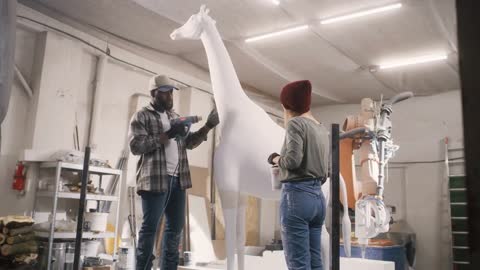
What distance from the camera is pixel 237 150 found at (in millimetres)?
2281

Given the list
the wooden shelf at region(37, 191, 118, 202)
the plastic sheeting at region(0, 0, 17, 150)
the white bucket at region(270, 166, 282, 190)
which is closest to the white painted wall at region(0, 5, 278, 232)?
the wooden shelf at region(37, 191, 118, 202)

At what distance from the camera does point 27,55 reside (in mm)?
3736

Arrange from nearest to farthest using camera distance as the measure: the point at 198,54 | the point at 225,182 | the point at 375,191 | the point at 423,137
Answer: the point at 225,182
the point at 375,191
the point at 198,54
the point at 423,137

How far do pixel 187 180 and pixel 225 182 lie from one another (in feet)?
0.70

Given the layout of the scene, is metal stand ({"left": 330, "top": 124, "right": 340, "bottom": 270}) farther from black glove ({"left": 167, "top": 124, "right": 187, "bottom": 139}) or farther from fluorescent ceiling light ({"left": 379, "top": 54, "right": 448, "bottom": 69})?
fluorescent ceiling light ({"left": 379, "top": 54, "right": 448, "bottom": 69})

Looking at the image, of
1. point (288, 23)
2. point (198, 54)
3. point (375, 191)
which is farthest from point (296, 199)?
point (198, 54)

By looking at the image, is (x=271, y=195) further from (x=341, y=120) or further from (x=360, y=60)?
(x=341, y=120)

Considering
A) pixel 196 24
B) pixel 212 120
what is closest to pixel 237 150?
pixel 212 120

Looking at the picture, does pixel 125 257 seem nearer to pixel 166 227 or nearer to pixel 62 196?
pixel 62 196

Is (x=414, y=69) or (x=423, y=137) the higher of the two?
(x=414, y=69)

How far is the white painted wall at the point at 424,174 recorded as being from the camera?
6012 millimetres

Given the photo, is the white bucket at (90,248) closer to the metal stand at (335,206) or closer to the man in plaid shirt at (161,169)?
the man in plaid shirt at (161,169)

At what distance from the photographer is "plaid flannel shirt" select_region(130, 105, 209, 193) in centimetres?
216

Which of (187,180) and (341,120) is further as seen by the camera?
(341,120)
